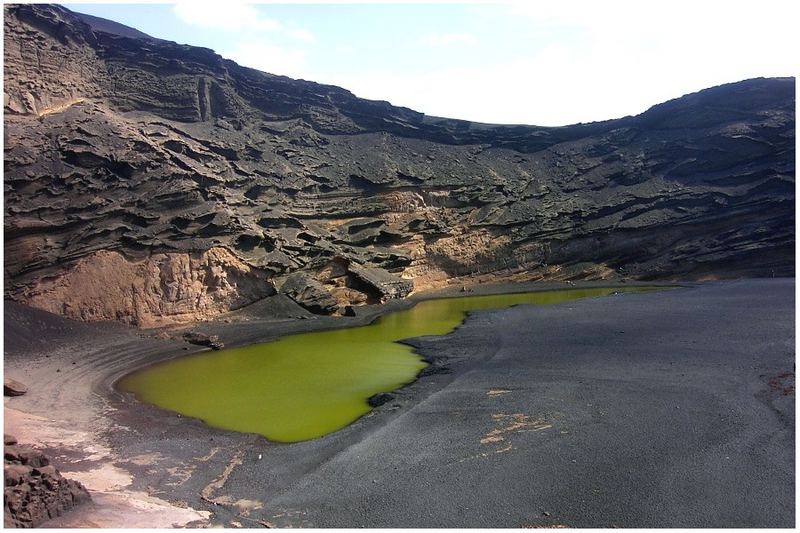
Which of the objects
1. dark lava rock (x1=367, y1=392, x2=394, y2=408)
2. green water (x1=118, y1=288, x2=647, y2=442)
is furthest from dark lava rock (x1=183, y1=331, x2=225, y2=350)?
dark lava rock (x1=367, y1=392, x2=394, y2=408)

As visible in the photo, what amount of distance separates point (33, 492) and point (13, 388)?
11.2 meters

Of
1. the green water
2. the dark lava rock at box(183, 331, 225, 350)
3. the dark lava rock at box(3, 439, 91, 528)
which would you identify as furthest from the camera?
the dark lava rock at box(183, 331, 225, 350)

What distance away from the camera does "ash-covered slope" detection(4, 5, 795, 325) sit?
89.2 feet

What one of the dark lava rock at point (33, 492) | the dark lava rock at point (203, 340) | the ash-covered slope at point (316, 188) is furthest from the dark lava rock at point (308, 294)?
the dark lava rock at point (33, 492)

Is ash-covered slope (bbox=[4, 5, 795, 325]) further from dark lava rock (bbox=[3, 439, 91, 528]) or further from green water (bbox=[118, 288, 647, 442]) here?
dark lava rock (bbox=[3, 439, 91, 528])

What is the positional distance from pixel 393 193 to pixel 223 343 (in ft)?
76.0

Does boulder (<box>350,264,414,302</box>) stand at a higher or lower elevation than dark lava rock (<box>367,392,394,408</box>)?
higher

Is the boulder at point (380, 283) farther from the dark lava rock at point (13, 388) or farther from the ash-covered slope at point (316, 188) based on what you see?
the dark lava rock at point (13, 388)

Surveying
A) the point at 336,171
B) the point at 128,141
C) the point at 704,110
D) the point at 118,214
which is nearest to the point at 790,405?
the point at 118,214

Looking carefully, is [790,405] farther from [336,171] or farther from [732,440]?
[336,171]

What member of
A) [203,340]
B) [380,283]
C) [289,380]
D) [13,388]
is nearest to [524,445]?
[289,380]

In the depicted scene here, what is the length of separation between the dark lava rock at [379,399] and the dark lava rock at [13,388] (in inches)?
434

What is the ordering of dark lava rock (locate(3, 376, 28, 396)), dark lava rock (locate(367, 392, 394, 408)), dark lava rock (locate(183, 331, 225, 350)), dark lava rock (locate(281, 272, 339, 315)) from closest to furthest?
1. dark lava rock (locate(367, 392, 394, 408))
2. dark lava rock (locate(3, 376, 28, 396))
3. dark lava rock (locate(183, 331, 225, 350))
4. dark lava rock (locate(281, 272, 339, 315))

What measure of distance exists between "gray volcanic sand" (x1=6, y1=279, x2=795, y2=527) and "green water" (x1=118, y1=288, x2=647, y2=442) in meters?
0.87
